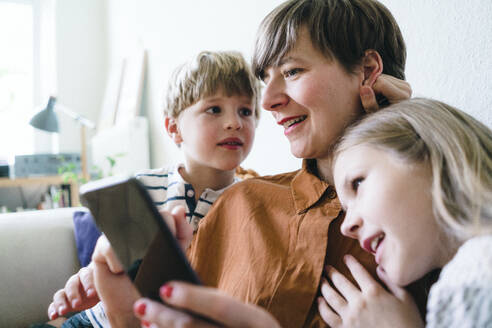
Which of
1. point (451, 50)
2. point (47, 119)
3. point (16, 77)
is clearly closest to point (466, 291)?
point (451, 50)

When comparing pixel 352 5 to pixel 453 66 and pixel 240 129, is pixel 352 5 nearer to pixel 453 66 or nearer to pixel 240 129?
pixel 453 66

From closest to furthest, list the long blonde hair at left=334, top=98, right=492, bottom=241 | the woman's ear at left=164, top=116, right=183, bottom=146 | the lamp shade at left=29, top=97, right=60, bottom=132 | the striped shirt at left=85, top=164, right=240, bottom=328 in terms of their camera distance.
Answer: the long blonde hair at left=334, top=98, right=492, bottom=241 < the striped shirt at left=85, top=164, right=240, bottom=328 < the woman's ear at left=164, top=116, right=183, bottom=146 < the lamp shade at left=29, top=97, right=60, bottom=132

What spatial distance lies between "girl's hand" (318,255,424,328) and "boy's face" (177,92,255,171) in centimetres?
56

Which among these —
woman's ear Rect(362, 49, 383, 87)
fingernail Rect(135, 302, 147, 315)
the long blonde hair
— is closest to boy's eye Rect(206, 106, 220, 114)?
woman's ear Rect(362, 49, 383, 87)

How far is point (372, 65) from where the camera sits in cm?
88

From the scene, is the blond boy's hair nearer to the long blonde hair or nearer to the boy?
the boy

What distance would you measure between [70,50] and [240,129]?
3.87 metres

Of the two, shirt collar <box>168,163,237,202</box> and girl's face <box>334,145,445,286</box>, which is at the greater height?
girl's face <box>334,145,445,286</box>

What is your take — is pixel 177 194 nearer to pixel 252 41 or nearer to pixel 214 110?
pixel 214 110

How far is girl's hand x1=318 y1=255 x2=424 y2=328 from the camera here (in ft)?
2.13

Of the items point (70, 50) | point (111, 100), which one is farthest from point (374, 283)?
point (70, 50)

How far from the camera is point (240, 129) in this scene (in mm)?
1252

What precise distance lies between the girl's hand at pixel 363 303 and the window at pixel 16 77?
438cm

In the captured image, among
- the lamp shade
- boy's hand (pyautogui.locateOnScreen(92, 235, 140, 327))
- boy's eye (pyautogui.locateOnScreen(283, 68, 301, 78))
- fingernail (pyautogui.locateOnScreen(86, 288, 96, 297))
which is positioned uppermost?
boy's eye (pyautogui.locateOnScreen(283, 68, 301, 78))
